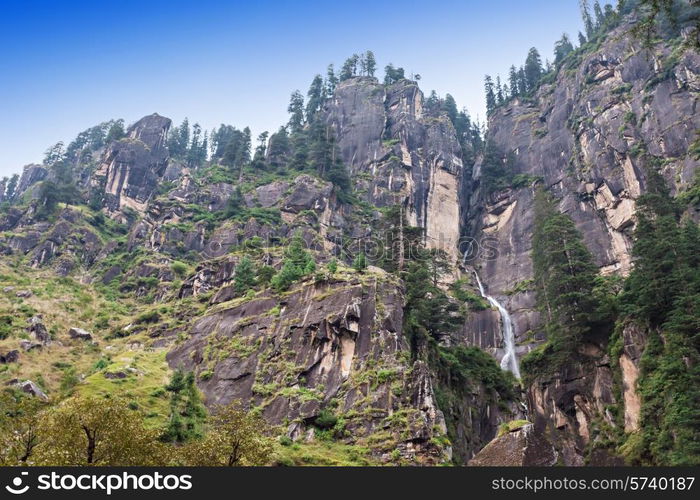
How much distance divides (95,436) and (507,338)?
2486 inches

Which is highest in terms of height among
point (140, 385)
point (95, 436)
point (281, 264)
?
point (281, 264)

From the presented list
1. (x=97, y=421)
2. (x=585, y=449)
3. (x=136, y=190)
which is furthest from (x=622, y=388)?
(x=136, y=190)

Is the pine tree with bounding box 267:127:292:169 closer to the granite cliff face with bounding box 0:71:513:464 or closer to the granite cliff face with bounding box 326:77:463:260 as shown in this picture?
the granite cliff face with bounding box 0:71:513:464

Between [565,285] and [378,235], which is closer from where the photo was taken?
[565,285]

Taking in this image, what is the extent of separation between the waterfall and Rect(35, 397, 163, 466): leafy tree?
5272cm

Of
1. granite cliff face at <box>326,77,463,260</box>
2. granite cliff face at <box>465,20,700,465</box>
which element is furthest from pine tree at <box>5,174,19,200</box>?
granite cliff face at <box>465,20,700,465</box>

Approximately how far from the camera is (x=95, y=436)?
2023cm

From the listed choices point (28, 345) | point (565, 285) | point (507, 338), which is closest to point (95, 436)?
point (28, 345)

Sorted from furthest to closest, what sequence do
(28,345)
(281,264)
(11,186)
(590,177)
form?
(11,186) → (590,177) → (281,264) → (28,345)

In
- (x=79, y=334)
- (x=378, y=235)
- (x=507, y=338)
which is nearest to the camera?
(x=79, y=334)

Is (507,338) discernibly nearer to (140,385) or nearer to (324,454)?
(324,454)

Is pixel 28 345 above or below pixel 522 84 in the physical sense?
below

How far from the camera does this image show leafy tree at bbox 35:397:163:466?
773 inches

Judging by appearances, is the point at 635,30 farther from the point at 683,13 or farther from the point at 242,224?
the point at 683,13
